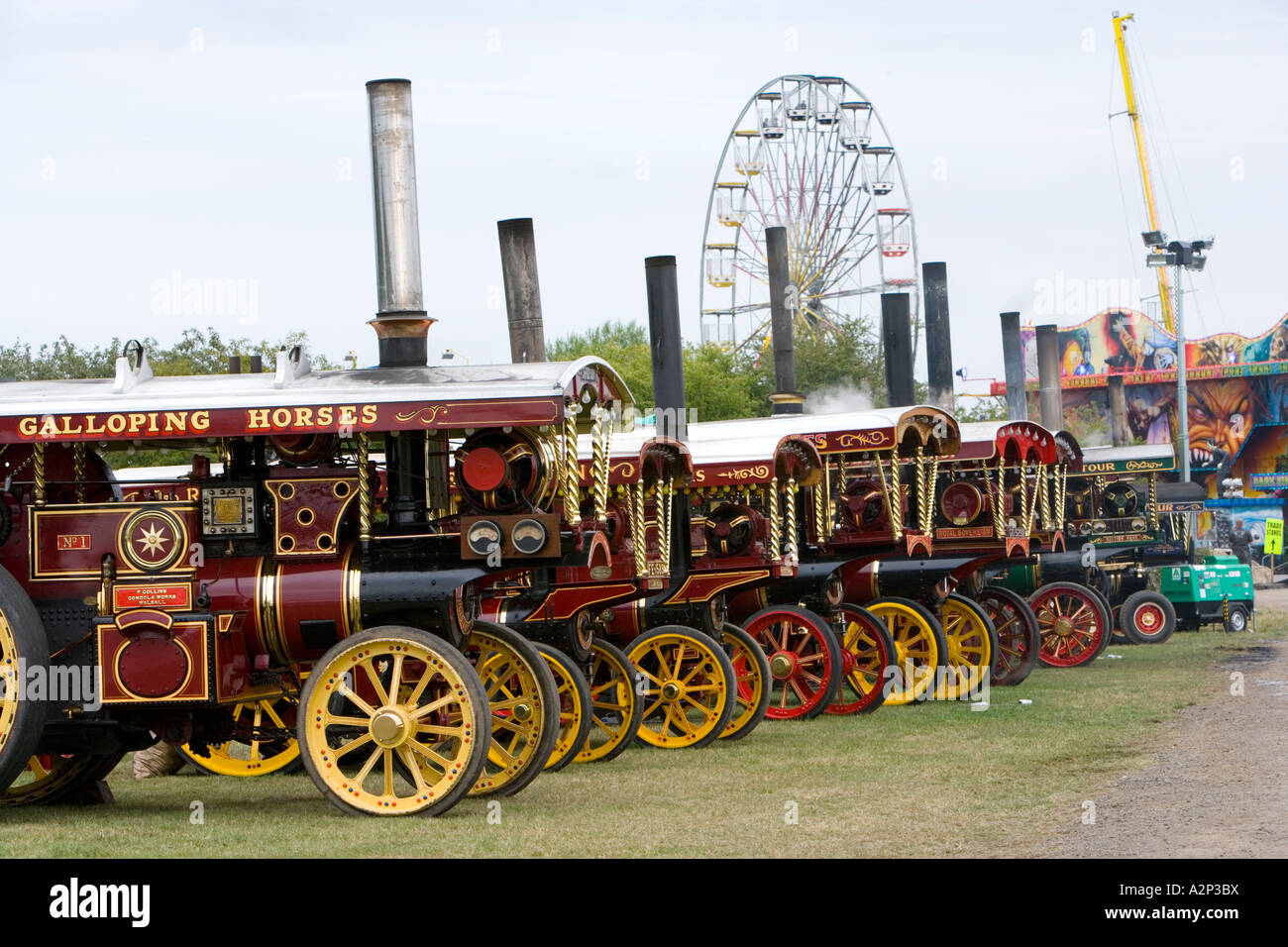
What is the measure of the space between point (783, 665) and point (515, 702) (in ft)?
16.6

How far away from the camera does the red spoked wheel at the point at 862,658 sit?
15766 millimetres

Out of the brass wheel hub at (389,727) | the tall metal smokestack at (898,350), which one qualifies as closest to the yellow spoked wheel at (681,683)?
the brass wheel hub at (389,727)

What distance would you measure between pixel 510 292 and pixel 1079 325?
49073mm

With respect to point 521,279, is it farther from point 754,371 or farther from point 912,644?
point 754,371

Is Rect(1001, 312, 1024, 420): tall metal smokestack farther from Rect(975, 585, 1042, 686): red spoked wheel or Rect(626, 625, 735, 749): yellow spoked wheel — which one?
Rect(626, 625, 735, 749): yellow spoked wheel

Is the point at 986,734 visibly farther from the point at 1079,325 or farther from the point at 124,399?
the point at 1079,325

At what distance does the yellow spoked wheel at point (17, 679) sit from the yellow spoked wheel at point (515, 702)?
7.23 ft

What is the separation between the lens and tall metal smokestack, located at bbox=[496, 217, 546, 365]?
18594mm

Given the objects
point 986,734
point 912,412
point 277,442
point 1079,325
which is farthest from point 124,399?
point 1079,325

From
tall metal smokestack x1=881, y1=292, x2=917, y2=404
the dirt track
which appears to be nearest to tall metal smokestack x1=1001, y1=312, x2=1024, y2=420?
tall metal smokestack x1=881, y1=292, x2=917, y2=404

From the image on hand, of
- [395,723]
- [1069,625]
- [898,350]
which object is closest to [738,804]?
[395,723]

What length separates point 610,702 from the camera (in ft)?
43.4

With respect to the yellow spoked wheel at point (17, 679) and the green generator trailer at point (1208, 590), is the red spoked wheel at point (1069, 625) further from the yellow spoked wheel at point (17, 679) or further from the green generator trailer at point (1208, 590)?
the yellow spoked wheel at point (17, 679)

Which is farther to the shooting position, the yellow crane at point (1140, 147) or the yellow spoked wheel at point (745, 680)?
the yellow crane at point (1140, 147)
